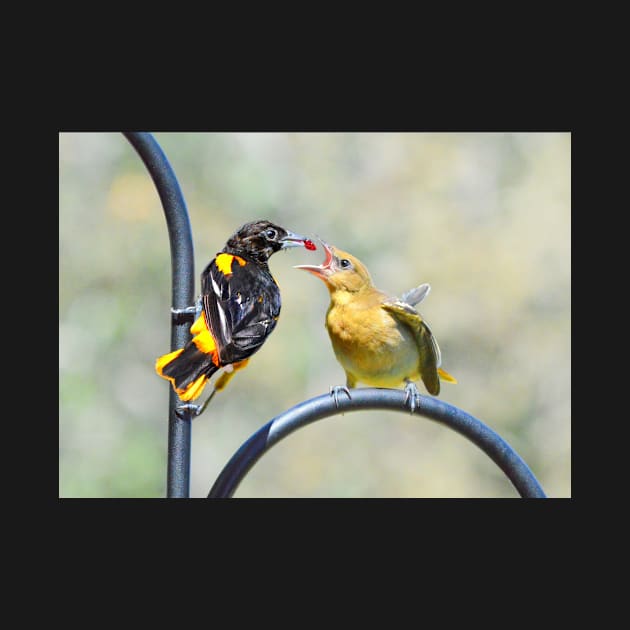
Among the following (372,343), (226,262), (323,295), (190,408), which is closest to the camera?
(190,408)

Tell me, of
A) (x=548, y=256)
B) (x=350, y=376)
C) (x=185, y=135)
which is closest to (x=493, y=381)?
(x=548, y=256)

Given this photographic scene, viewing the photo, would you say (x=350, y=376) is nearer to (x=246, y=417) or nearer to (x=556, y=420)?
(x=246, y=417)

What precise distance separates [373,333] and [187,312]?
3.84ft

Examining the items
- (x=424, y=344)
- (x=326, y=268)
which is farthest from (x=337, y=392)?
(x=326, y=268)

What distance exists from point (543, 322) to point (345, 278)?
6.00m

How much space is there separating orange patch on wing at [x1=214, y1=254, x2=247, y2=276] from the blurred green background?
4.11 meters

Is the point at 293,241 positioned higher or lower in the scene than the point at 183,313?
higher

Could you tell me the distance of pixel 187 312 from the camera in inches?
156

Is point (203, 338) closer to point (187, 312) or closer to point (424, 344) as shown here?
point (187, 312)

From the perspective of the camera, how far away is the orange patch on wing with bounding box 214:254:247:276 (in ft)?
13.7

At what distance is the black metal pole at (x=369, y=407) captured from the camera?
3803 mm

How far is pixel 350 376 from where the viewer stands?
4973mm

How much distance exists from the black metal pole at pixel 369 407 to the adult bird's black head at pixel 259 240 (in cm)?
73

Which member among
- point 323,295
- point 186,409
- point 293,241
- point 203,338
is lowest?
point 186,409
